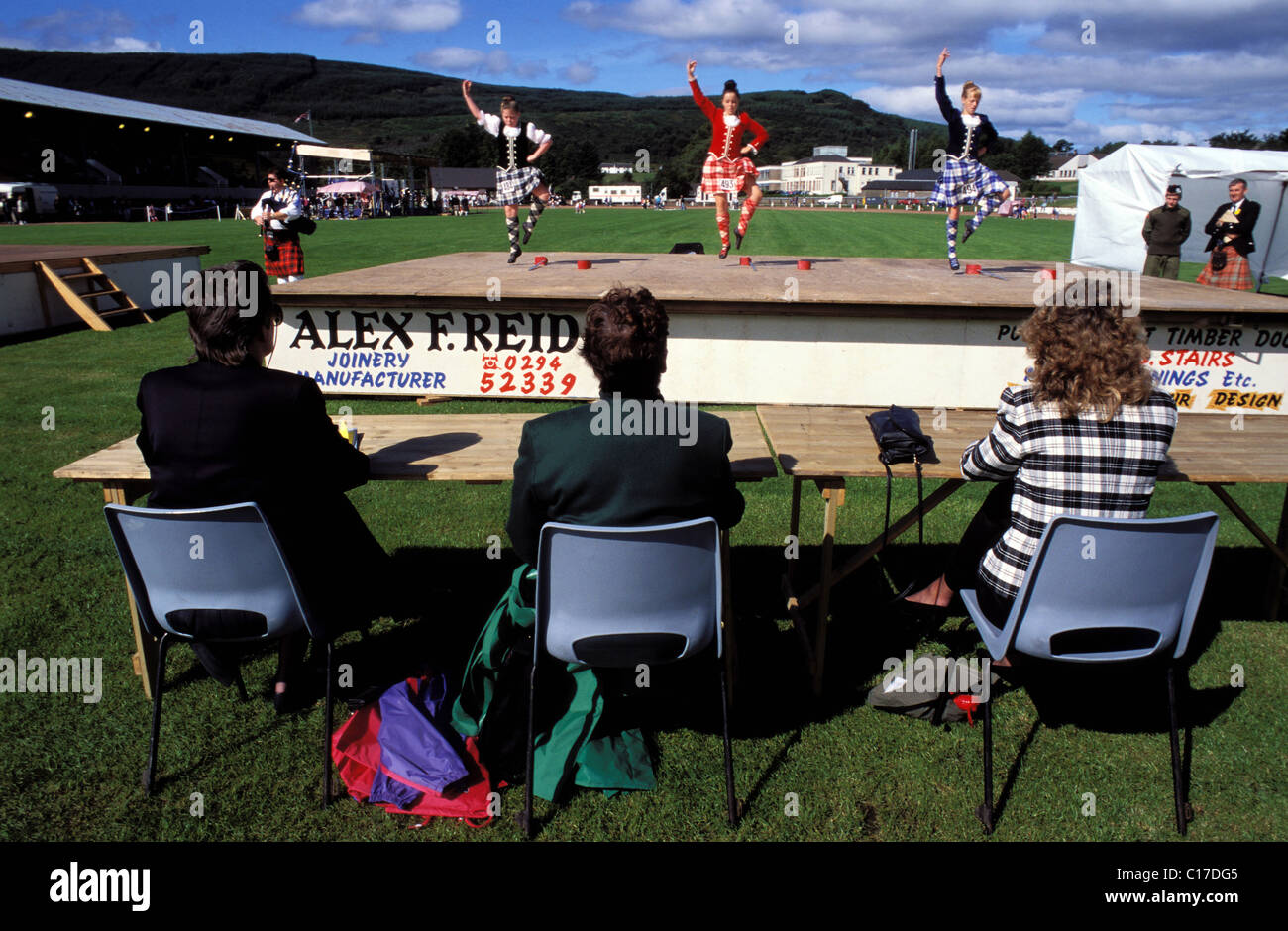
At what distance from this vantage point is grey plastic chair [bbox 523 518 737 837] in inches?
92.2

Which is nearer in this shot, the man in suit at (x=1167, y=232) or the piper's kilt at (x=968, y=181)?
the piper's kilt at (x=968, y=181)

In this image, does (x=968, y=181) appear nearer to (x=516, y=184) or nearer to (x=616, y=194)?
(x=516, y=184)

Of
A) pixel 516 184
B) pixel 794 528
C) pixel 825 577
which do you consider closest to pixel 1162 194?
pixel 516 184

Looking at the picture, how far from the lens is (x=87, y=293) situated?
39.1 ft

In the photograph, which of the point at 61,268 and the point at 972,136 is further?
the point at 61,268

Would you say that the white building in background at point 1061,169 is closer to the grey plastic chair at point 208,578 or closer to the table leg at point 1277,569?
the table leg at point 1277,569

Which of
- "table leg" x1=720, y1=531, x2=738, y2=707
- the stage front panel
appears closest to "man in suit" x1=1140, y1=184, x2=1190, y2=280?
the stage front panel

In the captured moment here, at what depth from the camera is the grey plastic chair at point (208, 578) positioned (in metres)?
2.51

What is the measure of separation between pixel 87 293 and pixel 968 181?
12.2 m

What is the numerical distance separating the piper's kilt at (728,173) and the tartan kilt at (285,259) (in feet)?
17.8

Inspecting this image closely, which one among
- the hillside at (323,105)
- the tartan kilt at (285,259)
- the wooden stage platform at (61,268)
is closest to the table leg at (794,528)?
the tartan kilt at (285,259)
